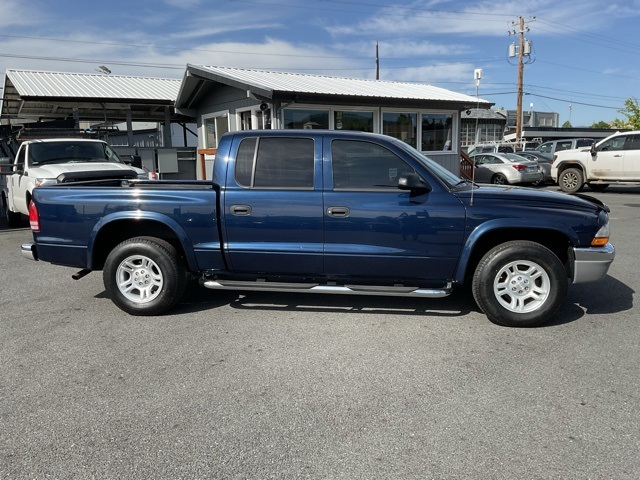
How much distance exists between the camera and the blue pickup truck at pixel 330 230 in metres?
4.57

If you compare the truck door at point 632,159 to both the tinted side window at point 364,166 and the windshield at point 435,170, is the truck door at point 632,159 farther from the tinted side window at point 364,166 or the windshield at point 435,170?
the tinted side window at point 364,166

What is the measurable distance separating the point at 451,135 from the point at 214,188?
46.5 feet

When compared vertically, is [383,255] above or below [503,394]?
above

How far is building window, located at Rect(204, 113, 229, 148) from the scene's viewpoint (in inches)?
645

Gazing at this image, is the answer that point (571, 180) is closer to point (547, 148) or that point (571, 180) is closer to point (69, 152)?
point (547, 148)

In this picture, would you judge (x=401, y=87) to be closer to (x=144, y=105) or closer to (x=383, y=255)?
(x=144, y=105)

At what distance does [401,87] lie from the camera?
58.7 feet

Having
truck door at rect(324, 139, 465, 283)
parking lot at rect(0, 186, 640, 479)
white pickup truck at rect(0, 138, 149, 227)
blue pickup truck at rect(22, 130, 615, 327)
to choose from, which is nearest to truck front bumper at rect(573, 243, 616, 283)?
blue pickup truck at rect(22, 130, 615, 327)

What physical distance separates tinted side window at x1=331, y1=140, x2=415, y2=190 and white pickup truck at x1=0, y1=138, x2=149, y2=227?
5541 millimetres

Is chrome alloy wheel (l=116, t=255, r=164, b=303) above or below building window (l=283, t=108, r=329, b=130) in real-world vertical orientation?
below

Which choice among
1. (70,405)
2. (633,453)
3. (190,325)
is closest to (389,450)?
(633,453)

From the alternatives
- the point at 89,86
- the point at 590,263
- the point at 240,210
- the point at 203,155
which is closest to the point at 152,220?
the point at 240,210

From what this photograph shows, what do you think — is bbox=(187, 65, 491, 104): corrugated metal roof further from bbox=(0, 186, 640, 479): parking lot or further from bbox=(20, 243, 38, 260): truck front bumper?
bbox=(0, 186, 640, 479): parking lot

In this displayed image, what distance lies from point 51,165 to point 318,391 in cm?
880
